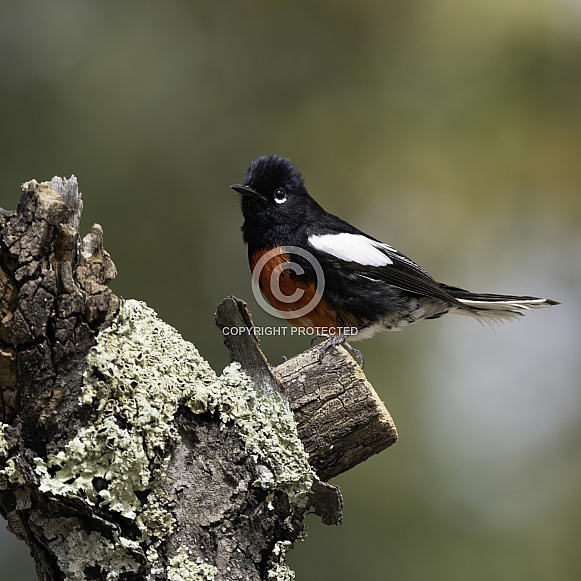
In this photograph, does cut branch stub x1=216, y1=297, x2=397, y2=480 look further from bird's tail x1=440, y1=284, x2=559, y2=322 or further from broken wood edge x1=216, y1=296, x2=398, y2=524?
bird's tail x1=440, y1=284, x2=559, y2=322

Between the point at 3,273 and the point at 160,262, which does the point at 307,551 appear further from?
the point at 3,273

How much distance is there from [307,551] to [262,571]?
2.93 metres

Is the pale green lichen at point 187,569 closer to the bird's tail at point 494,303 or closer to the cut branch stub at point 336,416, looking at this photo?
the cut branch stub at point 336,416

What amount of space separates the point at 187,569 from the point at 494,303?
2.68 metres

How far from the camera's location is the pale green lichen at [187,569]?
2.14 metres

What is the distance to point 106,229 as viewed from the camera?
485 cm

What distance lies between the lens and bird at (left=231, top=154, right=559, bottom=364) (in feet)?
12.9

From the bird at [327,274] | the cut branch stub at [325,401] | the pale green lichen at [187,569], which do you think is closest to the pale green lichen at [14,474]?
the pale green lichen at [187,569]

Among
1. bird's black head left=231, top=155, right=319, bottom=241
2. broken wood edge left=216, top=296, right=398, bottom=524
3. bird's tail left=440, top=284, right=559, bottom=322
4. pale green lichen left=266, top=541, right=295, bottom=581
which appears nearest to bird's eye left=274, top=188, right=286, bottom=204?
bird's black head left=231, top=155, right=319, bottom=241

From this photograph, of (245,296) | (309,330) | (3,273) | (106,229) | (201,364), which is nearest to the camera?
(3,273)

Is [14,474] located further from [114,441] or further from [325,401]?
[325,401]

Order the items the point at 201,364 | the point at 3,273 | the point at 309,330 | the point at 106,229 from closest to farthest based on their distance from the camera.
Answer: the point at 3,273 → the point at 201,364 → the point at 309,330 → the point at 106,229

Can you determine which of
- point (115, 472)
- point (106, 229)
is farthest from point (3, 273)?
point (106, 229)

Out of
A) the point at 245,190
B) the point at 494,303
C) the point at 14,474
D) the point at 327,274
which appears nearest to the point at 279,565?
the point at 14,474
